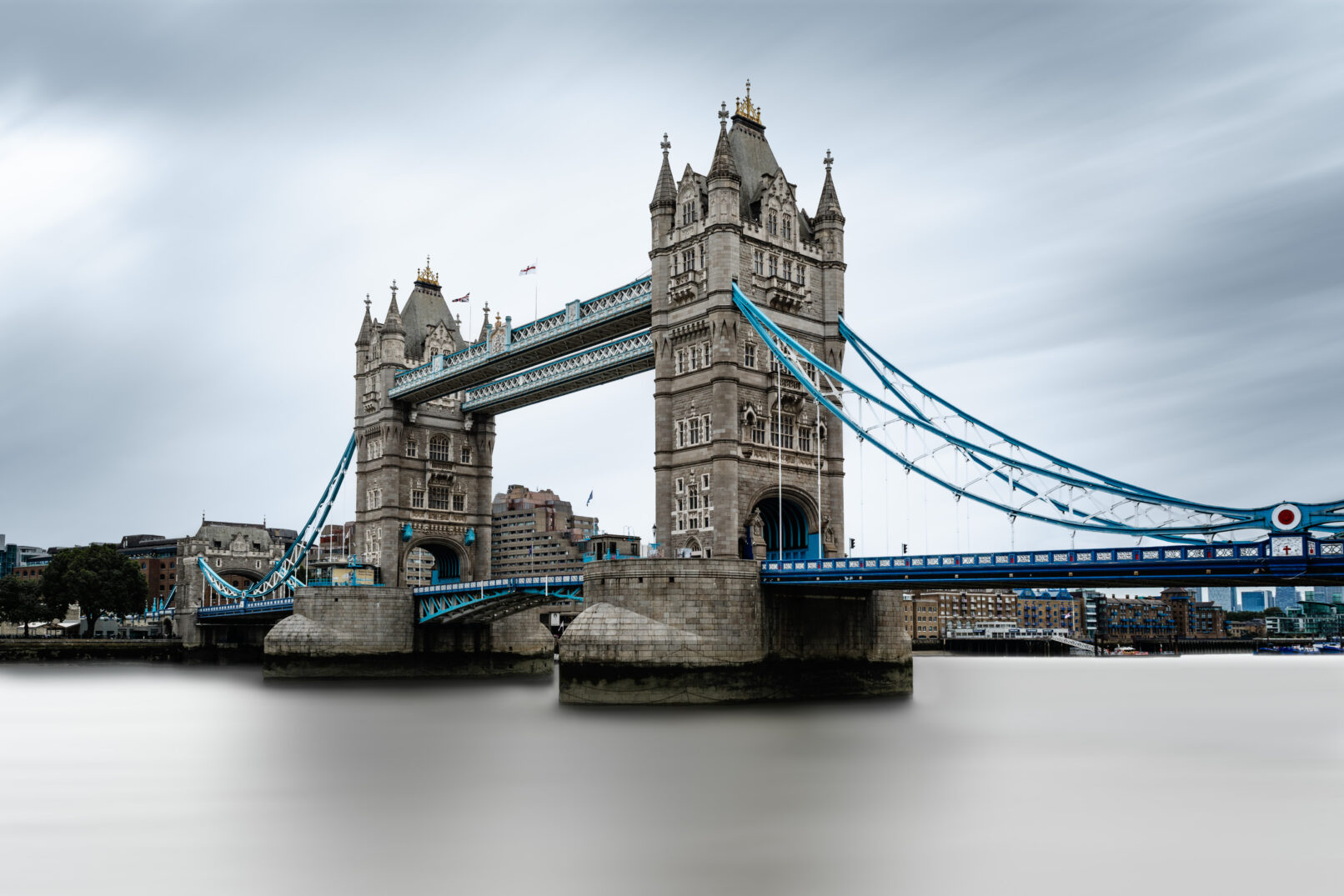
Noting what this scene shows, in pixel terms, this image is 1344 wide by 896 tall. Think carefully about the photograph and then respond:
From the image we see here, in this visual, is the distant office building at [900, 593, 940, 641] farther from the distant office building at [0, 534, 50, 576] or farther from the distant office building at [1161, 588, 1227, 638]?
the distant office building at [0, 534, 50, 576]

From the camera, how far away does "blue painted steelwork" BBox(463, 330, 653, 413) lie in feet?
170

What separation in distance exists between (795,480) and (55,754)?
92.3 ft

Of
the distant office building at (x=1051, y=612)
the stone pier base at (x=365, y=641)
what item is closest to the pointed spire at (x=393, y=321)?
the stone pier base at (x=365, y=641)

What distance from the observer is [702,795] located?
2147 centimetres

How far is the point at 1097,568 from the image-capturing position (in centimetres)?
3262

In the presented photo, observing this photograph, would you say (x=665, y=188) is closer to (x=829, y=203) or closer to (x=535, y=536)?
(x=829, y=203)

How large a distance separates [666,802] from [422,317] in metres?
54.4

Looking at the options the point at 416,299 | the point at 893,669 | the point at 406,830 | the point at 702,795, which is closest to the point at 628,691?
the point at 893,669

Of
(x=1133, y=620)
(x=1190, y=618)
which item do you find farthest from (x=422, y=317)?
(x=1190, y=618)

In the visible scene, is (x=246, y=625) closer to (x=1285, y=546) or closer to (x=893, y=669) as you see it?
(x=893, y=669)

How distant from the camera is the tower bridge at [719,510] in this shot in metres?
35.2

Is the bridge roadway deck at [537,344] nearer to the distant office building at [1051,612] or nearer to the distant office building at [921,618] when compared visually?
the distant office building at [921,618]

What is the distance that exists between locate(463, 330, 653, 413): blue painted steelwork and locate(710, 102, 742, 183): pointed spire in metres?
8.46

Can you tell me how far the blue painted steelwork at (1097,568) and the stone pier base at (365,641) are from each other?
27.4m
